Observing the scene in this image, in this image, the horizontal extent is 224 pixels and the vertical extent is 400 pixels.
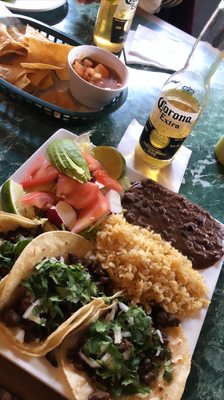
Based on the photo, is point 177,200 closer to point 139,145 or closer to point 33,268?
point 139,145

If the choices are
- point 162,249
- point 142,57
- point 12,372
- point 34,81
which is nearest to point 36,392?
point 12,372

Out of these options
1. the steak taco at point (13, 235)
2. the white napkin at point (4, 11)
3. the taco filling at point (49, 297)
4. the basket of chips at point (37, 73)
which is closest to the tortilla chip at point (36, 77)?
the basket of chips at point (37, 73)

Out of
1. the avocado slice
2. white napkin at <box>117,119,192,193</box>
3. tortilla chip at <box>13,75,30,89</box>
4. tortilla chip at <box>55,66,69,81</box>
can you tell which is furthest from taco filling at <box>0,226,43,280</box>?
tortilla chip at <box>55,66,69,81</box>

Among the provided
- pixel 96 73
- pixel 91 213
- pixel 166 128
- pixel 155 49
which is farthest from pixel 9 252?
pixel 155 49

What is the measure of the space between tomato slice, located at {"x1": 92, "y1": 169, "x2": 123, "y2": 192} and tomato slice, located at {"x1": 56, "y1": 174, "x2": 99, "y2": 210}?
8 cm

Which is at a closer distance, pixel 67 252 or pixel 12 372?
pixel 12 372

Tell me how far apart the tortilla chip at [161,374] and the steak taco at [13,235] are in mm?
216

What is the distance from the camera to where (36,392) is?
89cm

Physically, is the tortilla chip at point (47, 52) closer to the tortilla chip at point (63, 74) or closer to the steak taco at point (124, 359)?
the tortilla chip at point (63, 74)

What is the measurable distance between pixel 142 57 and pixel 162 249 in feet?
3.49

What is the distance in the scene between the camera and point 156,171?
4.66 ft

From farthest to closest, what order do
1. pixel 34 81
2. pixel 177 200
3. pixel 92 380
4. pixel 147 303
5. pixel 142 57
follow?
pixel 142 57 → pixel 34 81 → pixel 177 200 → pixel 147 303 → pixel 92 380

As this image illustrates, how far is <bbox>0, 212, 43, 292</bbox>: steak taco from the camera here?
0.93 metres

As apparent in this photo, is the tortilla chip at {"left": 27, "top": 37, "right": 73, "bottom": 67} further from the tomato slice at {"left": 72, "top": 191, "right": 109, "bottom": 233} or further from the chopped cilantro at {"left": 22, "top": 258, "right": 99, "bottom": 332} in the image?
the chopped cilantro at {"left": 22, "top": 258, "right": 99, "bottom": 332}
